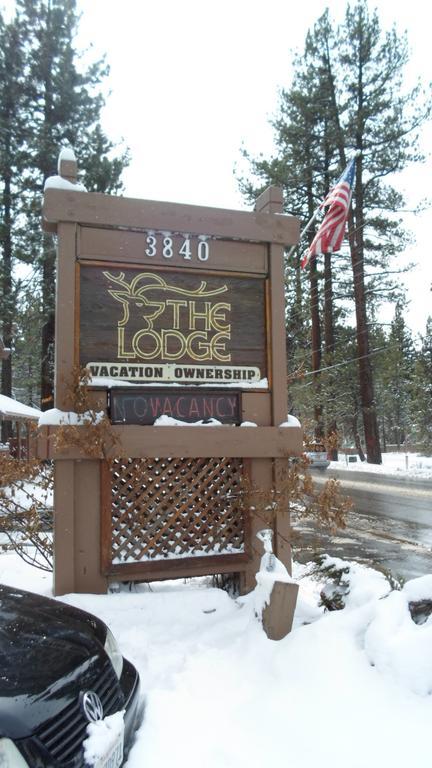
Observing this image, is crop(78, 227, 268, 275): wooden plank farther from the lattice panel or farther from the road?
the road

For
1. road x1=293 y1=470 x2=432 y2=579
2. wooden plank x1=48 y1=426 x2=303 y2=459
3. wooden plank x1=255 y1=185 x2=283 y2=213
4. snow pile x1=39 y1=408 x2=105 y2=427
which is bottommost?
road x1=293 y1=470 x2=432 y2=579

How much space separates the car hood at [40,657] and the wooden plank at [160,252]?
2764 mm

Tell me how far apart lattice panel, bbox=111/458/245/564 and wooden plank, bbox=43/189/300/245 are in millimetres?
2004

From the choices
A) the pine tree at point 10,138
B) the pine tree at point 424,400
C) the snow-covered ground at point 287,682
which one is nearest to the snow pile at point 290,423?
the snow-covered ground at point 287,682

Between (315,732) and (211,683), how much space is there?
729 millimetres

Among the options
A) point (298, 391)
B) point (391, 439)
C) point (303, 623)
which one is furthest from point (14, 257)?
point (391, 439)

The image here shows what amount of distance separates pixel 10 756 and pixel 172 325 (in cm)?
345

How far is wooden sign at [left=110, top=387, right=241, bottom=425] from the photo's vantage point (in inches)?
178

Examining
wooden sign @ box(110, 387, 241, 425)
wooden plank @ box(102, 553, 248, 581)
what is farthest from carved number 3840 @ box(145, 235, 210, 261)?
wooden plank @ box(102, 553, 248, 581)

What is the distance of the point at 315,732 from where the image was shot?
275 centimetres

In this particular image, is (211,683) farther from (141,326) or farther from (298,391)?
(298,391)

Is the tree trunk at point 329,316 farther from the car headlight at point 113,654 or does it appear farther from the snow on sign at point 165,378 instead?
the car headlight at point 113,654

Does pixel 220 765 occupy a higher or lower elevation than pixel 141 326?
lower

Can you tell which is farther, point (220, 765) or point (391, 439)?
point (391, 439)
